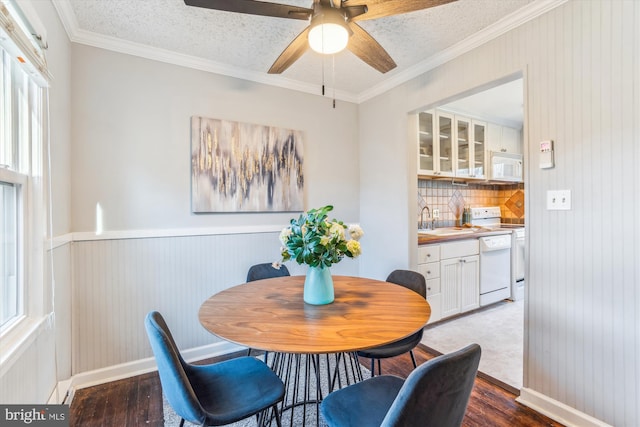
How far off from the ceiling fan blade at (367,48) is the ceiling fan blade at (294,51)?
9.6 inches

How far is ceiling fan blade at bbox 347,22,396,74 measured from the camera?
1572 millimetres

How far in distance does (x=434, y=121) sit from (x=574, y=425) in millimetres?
2799

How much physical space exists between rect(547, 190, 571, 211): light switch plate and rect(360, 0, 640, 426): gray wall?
0.03 meters

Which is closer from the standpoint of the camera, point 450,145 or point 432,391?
point 432,391

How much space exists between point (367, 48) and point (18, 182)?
1847 millimetres

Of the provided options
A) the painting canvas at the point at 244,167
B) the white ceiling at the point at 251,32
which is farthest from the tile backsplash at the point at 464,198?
→ the painting canvas at the point at 244,167

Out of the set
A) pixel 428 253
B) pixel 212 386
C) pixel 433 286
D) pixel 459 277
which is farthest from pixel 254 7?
pixel 459 277

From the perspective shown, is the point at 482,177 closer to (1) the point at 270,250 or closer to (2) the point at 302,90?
(2) the point at 302,90

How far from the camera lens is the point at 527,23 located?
1.86m

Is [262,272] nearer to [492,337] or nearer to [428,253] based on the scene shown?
[428,253]

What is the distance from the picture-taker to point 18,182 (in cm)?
137

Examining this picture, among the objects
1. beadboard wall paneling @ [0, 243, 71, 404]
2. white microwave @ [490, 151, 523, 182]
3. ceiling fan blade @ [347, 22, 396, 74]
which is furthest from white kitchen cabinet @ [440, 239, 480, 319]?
beadboard wall paneling @ [0, 243, 71, 404]

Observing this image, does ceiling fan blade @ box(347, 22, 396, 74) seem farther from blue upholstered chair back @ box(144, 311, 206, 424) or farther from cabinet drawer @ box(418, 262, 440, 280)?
cabinet drawer @ box(418, 262, 440, 280)

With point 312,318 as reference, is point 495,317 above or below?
below
